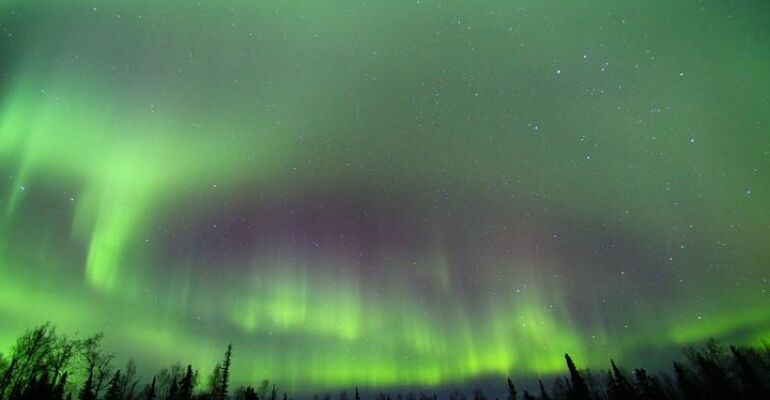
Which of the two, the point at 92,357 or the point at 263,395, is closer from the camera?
the point at 92,357

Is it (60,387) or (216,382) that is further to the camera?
(216,382)

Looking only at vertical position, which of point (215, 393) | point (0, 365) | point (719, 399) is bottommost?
point (719, 399)

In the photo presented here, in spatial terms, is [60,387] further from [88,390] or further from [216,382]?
[216,382]

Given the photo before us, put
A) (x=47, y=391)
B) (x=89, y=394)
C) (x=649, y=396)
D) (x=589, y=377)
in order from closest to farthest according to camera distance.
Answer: (x=47, y=391) < (x=89, y=394) < (x=649, y=396) < (x=589, y=377)

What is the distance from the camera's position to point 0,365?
5009cm

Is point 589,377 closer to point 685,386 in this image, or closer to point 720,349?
point 720,349

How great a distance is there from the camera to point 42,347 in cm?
4966

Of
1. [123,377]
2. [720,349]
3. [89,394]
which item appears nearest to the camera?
[89,394]

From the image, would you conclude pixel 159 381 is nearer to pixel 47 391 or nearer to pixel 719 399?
pixel 47 391

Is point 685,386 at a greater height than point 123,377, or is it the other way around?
point 123,377

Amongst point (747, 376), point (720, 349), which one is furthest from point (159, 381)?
point (720, 349)

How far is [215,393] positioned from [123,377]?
18.7 meters

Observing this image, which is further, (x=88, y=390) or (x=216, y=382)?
(x=216, y=382)

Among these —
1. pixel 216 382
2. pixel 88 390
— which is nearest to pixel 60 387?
pixel 88 390
